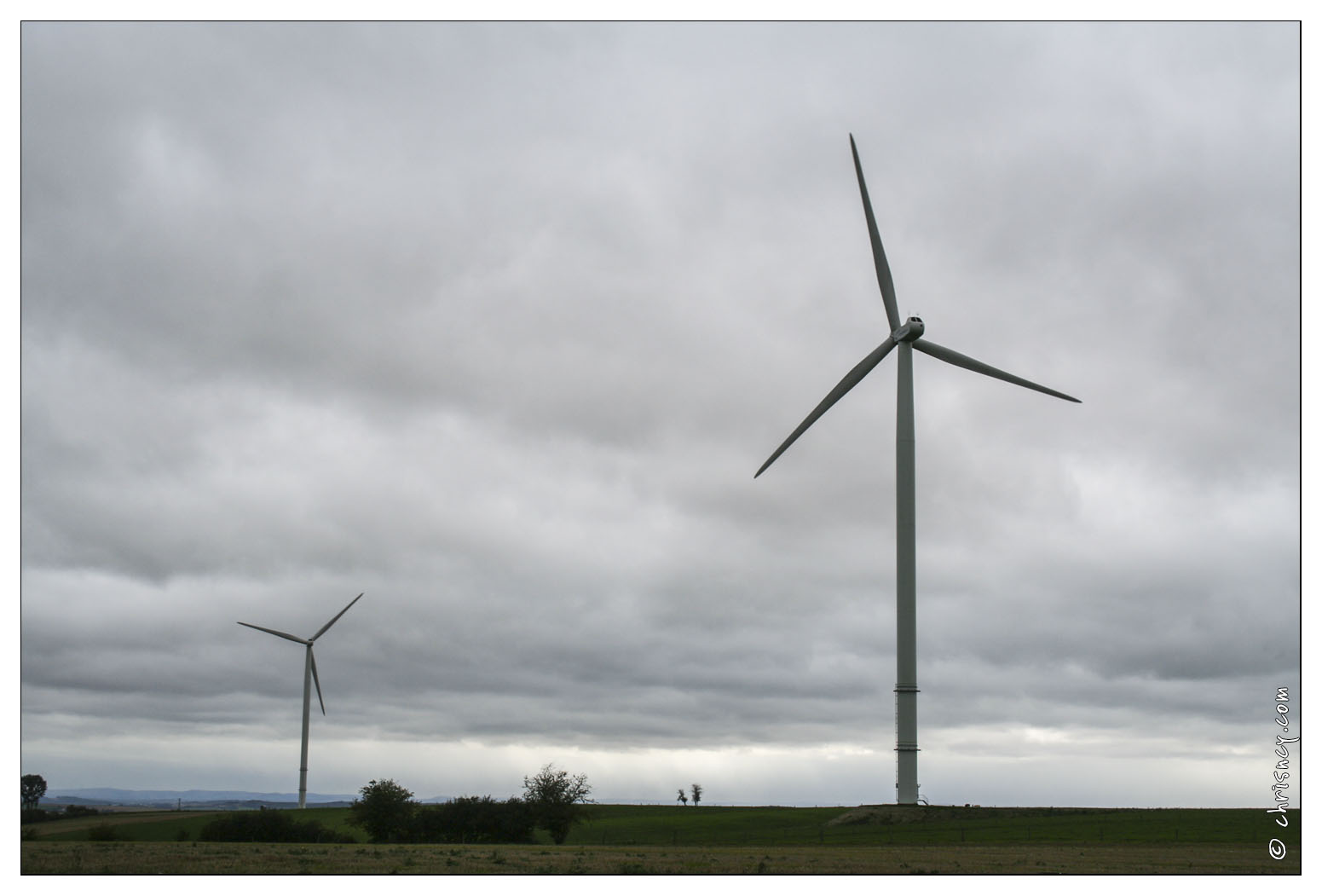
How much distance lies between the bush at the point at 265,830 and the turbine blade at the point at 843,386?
146ft

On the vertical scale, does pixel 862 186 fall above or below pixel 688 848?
above

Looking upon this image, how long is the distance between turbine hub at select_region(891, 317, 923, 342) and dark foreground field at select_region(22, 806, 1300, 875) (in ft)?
107

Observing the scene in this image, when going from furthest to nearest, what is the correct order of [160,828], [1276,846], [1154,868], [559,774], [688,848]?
[559,774] < [160,828] < [688,848] < [1276,846] < [1154,868]

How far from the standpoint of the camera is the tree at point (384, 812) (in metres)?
90.9

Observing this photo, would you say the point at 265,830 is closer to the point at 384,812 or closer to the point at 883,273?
the point at 384,812

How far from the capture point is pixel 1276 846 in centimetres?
6075

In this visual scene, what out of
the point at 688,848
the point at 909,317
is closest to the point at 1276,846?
the point at 688,848

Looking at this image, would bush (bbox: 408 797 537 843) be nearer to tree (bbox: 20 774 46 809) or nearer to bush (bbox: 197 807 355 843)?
bush (bbox: 197 807 355 843)

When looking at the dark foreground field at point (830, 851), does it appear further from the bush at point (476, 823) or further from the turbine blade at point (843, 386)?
the turbine blade at point (843, 386)

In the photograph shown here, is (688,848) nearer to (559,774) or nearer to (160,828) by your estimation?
(559,774)

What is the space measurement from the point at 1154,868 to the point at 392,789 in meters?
63.4

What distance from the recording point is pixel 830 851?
199 ft

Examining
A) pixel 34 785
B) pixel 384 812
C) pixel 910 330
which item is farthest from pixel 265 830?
pixel 910 330

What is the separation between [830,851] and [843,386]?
33.2m
